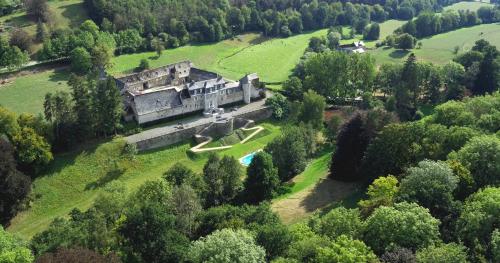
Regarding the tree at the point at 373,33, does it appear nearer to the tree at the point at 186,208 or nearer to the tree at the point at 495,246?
the tree at the point at 186,208

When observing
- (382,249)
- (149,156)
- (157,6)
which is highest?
(157,6)

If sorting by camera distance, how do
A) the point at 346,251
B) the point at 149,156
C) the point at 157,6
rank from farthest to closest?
the point at 157,6 < the point at 149,156 < the point at 346,251

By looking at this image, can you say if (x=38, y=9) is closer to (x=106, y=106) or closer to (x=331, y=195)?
(x=106, y=106)

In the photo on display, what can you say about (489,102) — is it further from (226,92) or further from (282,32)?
(282,32)

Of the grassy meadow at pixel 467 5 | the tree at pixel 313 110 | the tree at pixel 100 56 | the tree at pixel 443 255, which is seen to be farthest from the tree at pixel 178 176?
the grassy meadow at pixel 467 5

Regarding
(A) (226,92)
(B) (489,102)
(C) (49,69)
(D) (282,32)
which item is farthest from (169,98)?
(D) (282,32)

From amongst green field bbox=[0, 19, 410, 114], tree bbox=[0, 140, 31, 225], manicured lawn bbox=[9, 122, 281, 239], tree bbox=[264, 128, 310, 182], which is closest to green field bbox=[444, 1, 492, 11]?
green field bbox=[0, 19, 410, 114]
